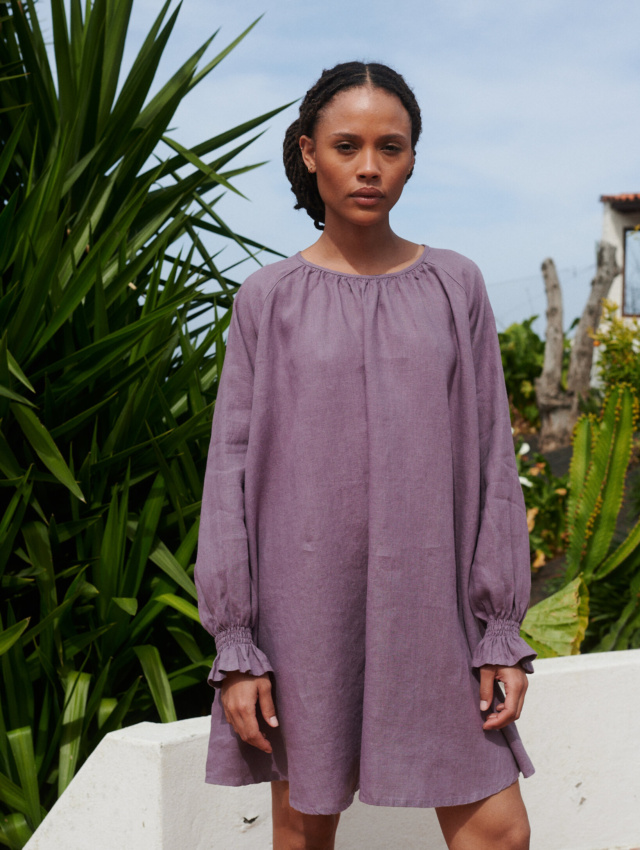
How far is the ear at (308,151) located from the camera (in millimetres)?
1631

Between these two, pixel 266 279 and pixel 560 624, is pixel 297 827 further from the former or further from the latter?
pixel 560 624

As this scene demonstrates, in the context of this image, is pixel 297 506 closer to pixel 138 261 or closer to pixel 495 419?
pixel 495 419

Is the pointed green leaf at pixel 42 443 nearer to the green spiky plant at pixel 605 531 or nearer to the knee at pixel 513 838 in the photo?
the knee at pixel 513 838

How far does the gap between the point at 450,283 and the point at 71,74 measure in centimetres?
236

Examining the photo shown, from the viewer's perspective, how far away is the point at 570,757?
2.80m

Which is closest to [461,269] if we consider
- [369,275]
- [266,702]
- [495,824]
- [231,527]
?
[369,275]

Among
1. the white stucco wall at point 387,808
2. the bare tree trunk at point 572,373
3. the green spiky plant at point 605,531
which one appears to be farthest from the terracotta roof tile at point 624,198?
the white stucco wall at point 387,808

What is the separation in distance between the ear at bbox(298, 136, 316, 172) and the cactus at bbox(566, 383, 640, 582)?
326 cm

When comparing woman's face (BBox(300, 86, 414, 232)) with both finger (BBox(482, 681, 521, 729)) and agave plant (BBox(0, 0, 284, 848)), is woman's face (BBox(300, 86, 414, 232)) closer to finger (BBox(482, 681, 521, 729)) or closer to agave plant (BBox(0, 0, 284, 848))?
finger (BBox(482, 681, 521, 729))

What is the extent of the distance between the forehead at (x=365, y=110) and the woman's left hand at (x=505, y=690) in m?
0.95

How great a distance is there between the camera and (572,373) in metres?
10.9

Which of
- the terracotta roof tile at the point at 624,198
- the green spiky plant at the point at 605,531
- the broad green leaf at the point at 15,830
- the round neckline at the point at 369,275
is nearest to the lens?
the round neckline at the point at 369,275

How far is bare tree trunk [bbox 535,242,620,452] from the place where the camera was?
421 inches

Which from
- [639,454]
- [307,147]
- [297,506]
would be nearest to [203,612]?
[297,506]
